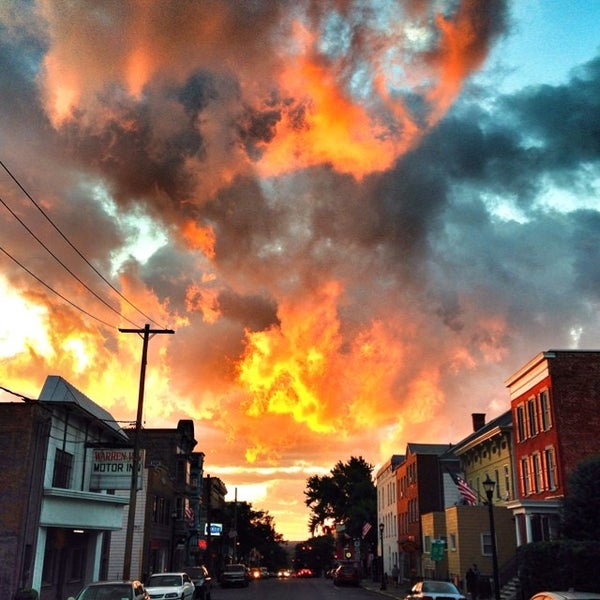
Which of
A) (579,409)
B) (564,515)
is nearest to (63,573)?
(564,515)

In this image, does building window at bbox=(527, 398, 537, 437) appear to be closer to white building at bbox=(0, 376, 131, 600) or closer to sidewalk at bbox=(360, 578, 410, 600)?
sidewalk at bbox=(360, 578, 410, 600)

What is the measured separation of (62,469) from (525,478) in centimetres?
2778

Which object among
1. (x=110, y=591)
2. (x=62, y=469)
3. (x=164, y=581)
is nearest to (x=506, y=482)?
(x=164, y=581)

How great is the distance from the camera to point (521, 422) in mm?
42438

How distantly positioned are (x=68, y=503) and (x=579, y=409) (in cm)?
2742

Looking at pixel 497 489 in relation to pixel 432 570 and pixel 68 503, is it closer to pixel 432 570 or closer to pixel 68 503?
pixel 432 570

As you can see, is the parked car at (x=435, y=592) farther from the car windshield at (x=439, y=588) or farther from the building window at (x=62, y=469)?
the building window at (x=62, y=469)

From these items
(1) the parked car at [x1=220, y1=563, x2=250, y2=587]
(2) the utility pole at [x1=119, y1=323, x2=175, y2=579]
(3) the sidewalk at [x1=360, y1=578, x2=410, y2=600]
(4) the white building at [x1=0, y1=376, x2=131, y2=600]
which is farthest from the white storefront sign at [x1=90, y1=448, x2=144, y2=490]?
(1) the parked car at [x1=220, y1=563, x2=250, y2=587]

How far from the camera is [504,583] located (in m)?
40.2

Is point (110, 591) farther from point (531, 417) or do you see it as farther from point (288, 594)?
point (531, 417)

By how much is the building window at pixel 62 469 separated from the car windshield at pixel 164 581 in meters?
6.84

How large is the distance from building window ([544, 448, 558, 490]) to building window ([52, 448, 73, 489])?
2647cm

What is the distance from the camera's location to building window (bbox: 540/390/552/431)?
124 feet

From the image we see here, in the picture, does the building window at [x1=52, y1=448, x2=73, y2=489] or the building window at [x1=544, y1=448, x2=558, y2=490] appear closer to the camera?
the building window at [x1=52, y1=448, x2=73, y2=489]
